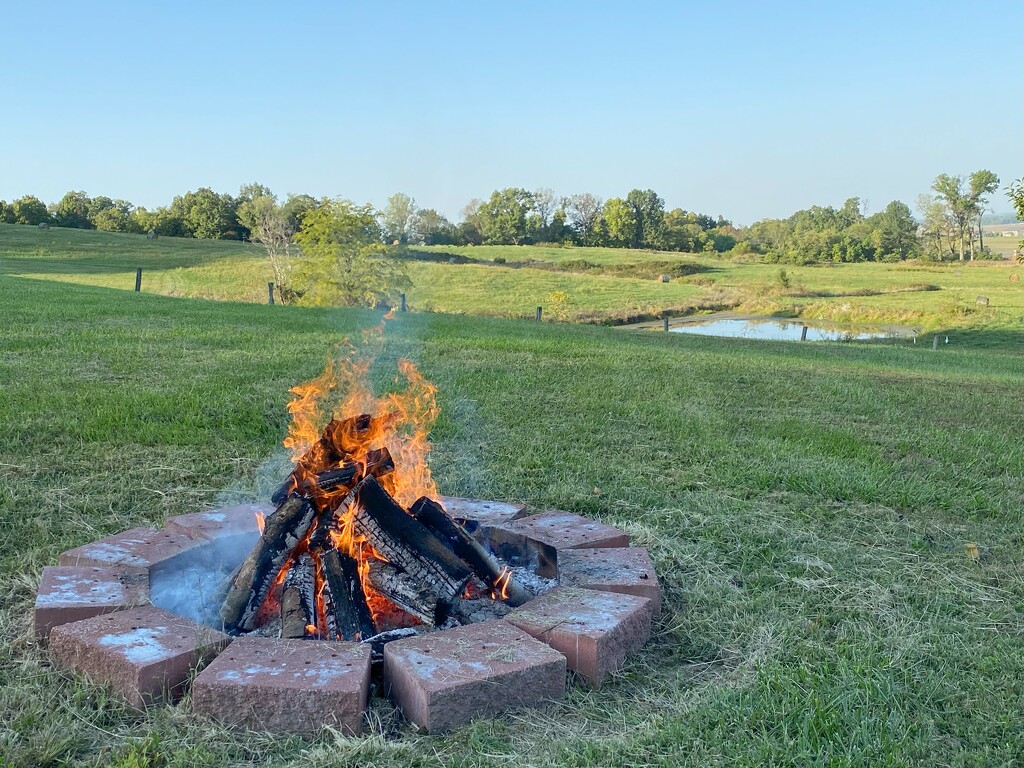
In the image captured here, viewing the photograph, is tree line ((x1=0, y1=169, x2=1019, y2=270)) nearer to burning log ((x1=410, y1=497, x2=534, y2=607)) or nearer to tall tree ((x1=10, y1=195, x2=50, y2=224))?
tall tree ((x1=10, y1=195, x2=50, y2=224))

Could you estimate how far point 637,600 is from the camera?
10.0 feet

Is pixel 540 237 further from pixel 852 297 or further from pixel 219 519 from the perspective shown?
pixel 219 519

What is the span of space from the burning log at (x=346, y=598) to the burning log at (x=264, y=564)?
0.55ft

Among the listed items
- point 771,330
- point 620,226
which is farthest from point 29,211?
point 771,330

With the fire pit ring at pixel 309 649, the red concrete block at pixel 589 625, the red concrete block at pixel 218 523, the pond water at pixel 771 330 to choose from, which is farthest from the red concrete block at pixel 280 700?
the pond water at pixel 771 330

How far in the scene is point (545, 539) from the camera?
146 inches

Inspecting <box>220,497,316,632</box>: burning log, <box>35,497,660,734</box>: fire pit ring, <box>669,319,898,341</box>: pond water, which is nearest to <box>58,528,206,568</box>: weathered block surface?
<box>35,497,660,734</box>: fire pit ring

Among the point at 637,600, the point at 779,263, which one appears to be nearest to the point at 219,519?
the point at 637,600

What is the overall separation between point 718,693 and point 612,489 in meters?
2.34

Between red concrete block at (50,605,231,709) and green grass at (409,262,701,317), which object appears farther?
green grass at (409,262,701,317)

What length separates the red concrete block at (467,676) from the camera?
93.4 inches

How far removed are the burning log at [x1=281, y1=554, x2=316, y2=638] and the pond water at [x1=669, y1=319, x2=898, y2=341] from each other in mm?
24444

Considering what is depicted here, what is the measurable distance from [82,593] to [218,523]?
0.84 metres

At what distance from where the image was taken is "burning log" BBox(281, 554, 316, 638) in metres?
2.90
